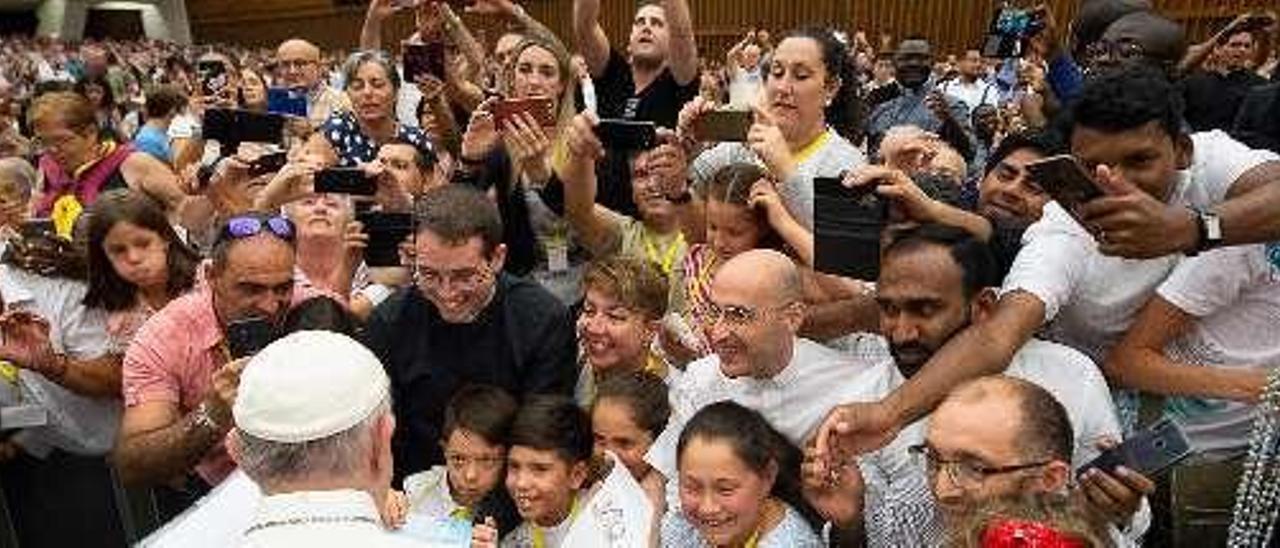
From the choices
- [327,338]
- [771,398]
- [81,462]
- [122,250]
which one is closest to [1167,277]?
[771,398]

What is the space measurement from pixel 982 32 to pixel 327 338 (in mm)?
10000

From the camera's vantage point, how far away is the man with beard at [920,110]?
187 inches

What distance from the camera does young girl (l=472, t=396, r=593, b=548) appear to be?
2436mm

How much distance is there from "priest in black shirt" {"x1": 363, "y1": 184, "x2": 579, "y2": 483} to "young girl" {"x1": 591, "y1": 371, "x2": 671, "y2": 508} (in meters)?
0.26

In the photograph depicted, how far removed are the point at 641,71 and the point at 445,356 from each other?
5.49 ft

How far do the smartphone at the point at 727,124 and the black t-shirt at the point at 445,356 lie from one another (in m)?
0.62

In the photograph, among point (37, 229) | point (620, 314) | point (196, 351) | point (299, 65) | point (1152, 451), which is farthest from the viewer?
point (299, 65)

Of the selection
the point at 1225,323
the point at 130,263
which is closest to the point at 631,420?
the point at 1225,323

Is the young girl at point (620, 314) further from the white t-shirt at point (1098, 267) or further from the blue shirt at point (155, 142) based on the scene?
the blue shirt at point (155, 142)

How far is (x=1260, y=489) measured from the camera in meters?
1.95

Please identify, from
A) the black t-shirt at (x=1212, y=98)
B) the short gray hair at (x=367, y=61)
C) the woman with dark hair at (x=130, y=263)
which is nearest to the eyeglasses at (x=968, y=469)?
the woman with dark hair at (x=130, y=263)

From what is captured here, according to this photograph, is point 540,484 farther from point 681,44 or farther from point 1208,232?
point 681,44

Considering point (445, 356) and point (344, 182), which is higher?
point (344, 182)

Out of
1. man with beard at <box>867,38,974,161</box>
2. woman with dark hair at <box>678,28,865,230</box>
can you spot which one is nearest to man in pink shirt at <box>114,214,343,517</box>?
woman with dark hair at <box>678,28,865,230</box>
